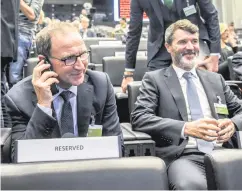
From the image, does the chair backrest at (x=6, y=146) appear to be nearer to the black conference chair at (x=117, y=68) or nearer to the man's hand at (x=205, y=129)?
the man's hand at (x=205, y=129)

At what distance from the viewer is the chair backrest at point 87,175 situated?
3.18 ft

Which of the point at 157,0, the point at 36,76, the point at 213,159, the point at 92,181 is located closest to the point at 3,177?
the point at 92,181

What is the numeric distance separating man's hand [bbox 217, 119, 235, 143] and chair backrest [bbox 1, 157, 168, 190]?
83cm

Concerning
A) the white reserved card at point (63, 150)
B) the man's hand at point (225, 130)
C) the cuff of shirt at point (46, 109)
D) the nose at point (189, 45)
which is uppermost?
the nose at point (189, 45)

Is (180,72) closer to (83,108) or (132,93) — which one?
(132,93)

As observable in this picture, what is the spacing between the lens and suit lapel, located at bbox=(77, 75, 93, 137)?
159 cm

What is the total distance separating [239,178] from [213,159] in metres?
0.08

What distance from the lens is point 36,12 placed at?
285 cm

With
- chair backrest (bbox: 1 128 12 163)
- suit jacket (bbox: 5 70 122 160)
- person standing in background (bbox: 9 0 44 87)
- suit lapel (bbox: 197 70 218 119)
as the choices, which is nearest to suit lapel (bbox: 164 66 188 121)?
suit lapel (bbox: 197 70 218 119)

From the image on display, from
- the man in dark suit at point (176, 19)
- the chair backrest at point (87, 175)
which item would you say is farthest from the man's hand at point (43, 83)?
the man in dark suit at point (176, 19)

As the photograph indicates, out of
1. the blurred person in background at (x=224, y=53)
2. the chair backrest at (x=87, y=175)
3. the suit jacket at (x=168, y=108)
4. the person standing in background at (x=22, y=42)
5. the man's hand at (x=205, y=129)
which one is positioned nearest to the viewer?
the chair backrest at (x=87, y=175)

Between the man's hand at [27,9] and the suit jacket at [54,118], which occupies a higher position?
the man's hand at [27,9]

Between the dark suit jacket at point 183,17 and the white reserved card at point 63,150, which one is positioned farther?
the dark suit jacket at point 183,17

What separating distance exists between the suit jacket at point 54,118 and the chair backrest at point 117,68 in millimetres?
1723
